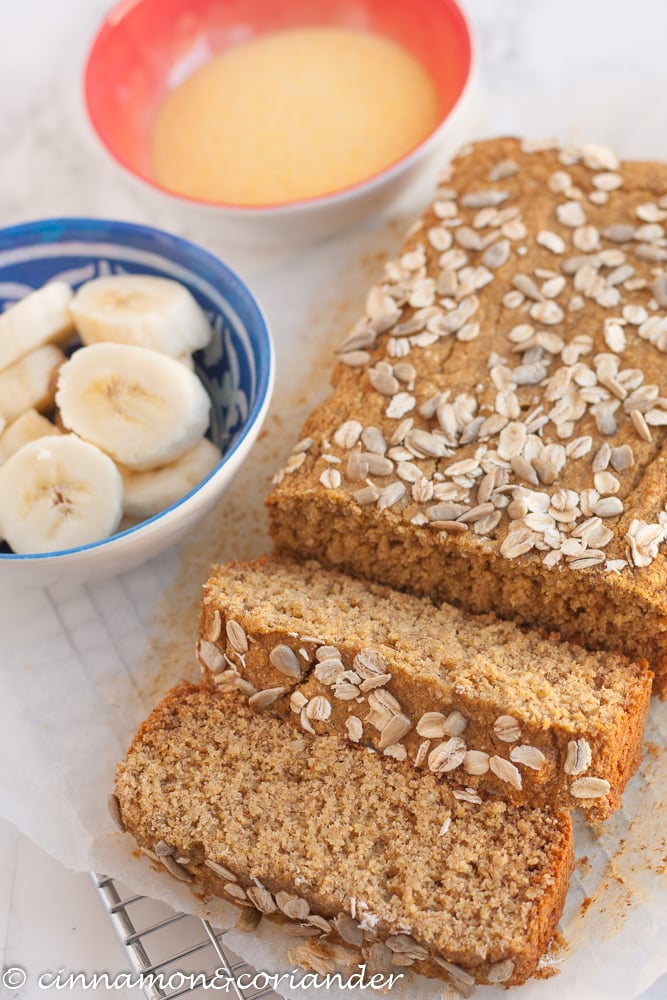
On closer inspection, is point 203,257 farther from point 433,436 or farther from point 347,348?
point 433,436

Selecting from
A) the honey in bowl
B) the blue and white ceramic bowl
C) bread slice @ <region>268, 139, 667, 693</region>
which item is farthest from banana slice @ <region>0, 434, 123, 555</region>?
the honey in bowl

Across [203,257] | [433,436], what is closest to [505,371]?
[433,436]

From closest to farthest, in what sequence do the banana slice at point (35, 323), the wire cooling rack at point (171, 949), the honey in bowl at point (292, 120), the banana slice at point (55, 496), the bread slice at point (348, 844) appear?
the bread slice at point (348, 844), the wire cooling rack at point (171, 949), the banana slice at point (55, 496), the banana slice at point (35, 323), the honey in bowl at point (292, 120)

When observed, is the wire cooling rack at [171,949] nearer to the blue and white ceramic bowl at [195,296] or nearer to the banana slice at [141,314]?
the blue and white ceramic bowl at [195,296]

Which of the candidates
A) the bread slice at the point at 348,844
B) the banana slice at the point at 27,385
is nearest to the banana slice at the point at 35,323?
the banana slice at the point at 27,385

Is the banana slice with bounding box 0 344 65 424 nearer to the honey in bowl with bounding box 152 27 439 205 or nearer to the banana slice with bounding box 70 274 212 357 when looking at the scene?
the banana slice with bounding box 70 274 212 357

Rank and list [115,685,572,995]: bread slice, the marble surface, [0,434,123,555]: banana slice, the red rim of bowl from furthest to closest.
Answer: the marble surface, the red rim of bowl, [0,434,123,555]: banana slice, [115,685,572,995]: bread slice
